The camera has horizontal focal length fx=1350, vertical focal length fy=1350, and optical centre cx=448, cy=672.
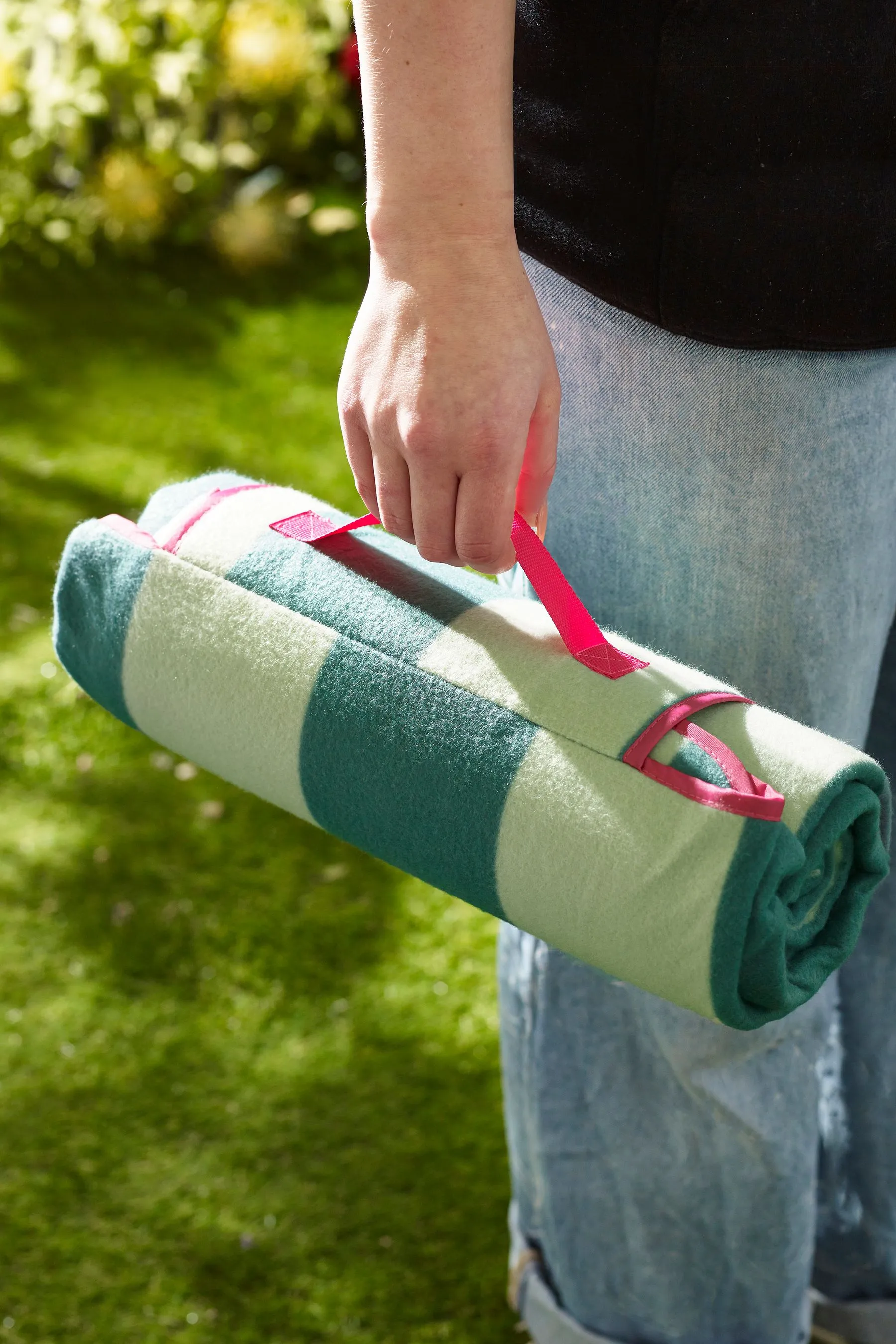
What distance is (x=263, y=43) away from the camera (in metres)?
3.66

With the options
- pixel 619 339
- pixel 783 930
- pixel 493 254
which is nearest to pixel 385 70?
pixel 493 254

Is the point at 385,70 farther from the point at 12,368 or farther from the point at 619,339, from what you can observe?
the point at 12,368

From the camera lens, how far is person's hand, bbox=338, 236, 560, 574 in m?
0.80

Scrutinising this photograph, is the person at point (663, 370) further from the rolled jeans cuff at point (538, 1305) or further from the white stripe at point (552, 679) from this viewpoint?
the rolled jeans cuff at point (538, 1305)

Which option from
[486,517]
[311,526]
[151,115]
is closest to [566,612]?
[486,517]

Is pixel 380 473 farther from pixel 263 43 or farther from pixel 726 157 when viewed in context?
pixel 263 43

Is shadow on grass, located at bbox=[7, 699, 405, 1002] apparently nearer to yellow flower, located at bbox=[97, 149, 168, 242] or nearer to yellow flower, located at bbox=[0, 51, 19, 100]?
yellow flower, located at bbox=[97, 149, 168, 242]

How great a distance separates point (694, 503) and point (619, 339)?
12 cm

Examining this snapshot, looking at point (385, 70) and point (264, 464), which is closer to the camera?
point (385, 70)

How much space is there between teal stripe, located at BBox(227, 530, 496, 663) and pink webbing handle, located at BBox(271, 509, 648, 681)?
0.26 ft

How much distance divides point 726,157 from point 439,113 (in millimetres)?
186

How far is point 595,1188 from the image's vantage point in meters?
1.26

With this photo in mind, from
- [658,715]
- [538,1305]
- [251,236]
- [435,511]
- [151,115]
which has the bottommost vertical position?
[538,1305]

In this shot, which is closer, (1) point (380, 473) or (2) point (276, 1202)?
(1) point (380, 473)
